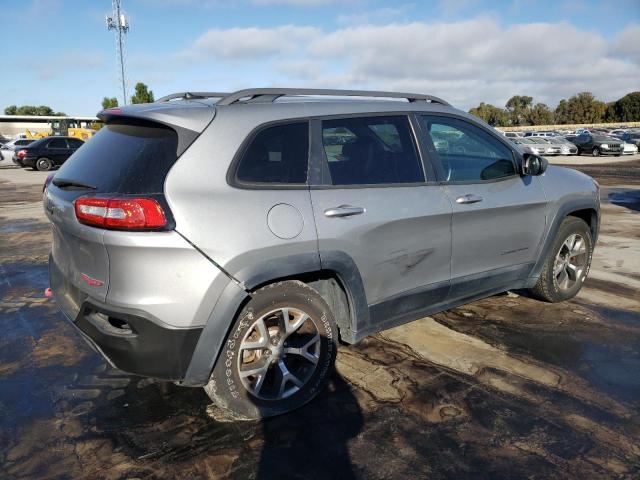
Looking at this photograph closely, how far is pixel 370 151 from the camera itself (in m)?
3.38

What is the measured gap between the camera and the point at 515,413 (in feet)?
9.94

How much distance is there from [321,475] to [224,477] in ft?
1.54

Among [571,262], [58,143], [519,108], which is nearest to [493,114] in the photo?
[519,108]

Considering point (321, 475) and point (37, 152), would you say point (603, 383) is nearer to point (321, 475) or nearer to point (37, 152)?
point (321, 475)

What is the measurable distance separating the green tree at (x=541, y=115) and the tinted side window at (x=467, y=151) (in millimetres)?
119393

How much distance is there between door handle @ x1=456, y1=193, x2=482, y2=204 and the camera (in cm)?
366

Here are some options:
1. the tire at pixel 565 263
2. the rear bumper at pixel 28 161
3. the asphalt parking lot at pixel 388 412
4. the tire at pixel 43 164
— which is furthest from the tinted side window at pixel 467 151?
the tire at pixel 43 164

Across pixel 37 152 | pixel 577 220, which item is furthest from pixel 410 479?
pixel 37 152

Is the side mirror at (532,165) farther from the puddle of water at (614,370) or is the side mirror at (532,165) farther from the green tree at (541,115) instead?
the green tree at (541,115)

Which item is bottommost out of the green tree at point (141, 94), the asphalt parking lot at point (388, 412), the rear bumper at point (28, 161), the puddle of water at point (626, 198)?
the asphalt parking lot at point (388, 412)

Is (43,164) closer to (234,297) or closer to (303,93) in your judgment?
(303,93)

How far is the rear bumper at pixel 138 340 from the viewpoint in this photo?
254cm

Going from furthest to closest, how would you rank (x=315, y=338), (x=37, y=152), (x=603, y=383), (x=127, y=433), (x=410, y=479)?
(x=37, y=152)
(x=603, y=383)
(x=315, y=338)
(x=127, y=433)
(x=410, y=479)

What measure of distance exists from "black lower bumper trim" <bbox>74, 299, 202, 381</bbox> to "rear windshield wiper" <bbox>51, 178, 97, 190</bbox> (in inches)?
24.4
